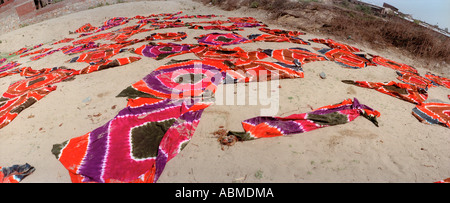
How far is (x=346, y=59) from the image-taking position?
5219mm

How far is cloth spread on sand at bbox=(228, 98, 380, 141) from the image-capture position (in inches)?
105

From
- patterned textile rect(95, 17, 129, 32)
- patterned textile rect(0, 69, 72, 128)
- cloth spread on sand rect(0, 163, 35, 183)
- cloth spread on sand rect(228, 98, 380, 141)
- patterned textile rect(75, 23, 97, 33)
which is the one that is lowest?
cloth spread on sand rect(0, 163, 35, 183)

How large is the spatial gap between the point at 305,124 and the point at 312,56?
3.03m

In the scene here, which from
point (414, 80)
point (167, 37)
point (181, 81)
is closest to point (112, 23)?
point (167, 37)

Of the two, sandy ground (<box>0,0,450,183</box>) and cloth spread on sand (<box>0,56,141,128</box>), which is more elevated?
cloth spread on sand (<box>0,56,141,128</box>)

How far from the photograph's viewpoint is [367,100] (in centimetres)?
353

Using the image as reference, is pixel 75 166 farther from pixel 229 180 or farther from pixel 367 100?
pixel 367 100

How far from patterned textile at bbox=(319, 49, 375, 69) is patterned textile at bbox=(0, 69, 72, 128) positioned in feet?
21.5

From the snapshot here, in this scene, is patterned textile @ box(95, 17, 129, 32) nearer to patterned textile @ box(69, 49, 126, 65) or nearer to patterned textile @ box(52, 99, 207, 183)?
patterned textile @ box(69, 49, 126, 65)

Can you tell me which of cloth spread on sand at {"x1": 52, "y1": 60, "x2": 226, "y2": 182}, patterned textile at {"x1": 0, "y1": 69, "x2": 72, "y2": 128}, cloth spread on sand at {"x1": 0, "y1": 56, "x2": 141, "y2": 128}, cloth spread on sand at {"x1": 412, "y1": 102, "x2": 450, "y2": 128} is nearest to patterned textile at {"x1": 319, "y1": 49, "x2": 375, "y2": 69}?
cloth spread on sand at {"x1": 412, "y1": 102, "x2": 450, "y2": 128}

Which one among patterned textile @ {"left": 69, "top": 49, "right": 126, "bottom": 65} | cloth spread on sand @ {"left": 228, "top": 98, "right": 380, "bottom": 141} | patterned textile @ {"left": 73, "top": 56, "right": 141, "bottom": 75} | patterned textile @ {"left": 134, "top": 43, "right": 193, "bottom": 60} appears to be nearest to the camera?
cloth spread on sand @ {"left": 228, "top": 98, "right": 380, "bottom": 141}

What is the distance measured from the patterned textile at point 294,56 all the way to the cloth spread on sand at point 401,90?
1131 millimetres

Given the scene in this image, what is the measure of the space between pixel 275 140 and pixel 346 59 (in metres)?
4.05
